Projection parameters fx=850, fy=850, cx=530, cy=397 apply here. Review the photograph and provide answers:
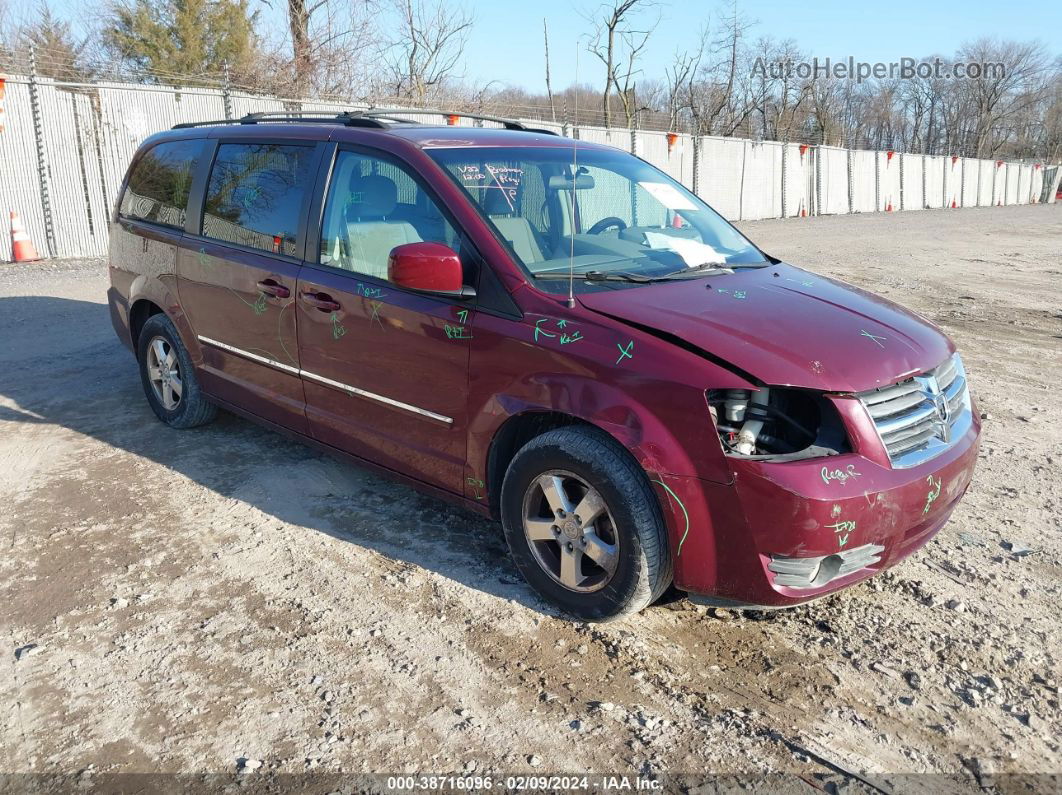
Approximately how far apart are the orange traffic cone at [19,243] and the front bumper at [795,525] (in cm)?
1334

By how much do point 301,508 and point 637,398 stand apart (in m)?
2.15

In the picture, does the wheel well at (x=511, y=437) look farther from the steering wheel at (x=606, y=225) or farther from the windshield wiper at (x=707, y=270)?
the steering wheel at (x=606, y=225)

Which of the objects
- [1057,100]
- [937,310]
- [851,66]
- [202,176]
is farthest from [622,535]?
[1057,100]

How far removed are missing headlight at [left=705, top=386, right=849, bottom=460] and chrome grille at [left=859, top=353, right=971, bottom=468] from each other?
0.15 meters

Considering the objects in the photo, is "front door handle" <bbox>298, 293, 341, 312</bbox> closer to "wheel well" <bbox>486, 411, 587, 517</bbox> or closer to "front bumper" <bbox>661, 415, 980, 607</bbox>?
"wheel well" <bbox>486, 411, 587, 517</bbox>

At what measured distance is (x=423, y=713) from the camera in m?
2.82

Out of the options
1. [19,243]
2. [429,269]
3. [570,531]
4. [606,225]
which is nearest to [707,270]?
[606,225]

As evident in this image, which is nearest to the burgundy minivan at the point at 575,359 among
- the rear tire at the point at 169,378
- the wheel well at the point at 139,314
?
the rear tire at the point at 169,378

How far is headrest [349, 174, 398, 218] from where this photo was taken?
3.90 metres

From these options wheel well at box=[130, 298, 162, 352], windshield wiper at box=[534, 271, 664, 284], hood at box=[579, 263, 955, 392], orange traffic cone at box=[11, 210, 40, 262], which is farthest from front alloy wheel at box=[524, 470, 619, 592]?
orange traffic cone at box=[11, 210, 40, 262]

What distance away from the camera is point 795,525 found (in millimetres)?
2793

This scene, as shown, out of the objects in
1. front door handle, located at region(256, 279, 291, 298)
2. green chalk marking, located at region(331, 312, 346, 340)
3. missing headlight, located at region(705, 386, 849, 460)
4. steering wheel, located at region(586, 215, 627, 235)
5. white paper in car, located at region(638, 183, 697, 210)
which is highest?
white paper in car, located at region(638, 183, 697, 210)

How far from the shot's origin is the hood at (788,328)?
115 inches

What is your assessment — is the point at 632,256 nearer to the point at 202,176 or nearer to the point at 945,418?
the point at 945,418
